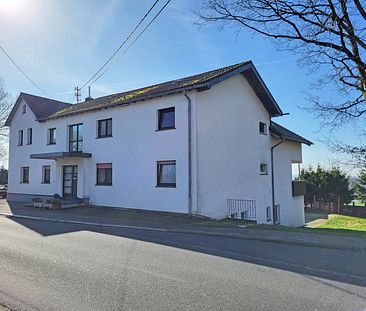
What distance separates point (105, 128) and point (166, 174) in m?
5.54

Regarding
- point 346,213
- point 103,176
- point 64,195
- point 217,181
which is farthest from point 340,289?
point 346,213

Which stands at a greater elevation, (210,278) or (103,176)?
(103,176)

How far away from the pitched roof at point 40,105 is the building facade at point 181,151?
0.50m

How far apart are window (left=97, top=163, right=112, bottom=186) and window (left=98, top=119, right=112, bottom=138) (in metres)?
1.72

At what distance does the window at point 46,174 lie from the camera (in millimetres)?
23188

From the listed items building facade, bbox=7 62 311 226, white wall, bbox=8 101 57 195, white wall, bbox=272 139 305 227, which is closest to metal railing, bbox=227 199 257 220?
building facade, bbox=7 62 311 226

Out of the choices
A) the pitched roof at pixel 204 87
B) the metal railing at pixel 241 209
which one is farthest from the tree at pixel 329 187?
the metal railing at pixel 241 209

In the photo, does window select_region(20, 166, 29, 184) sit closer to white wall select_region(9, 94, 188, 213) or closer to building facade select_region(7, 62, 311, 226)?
building facade select_region(7, 62, 311, 226)

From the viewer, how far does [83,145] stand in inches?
802

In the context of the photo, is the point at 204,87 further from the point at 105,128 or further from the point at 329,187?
the point at 329,187

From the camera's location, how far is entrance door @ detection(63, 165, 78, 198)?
20.8 metres

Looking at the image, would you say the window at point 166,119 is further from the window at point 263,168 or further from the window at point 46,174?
the window at point 46,174

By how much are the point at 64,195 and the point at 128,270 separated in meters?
16.8

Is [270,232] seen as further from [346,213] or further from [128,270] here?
[346,213]
